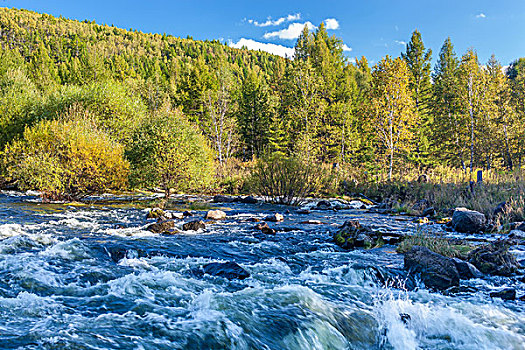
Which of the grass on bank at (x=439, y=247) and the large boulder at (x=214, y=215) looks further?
the large boulder at (x=214, y=215)

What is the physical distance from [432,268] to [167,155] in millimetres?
16076

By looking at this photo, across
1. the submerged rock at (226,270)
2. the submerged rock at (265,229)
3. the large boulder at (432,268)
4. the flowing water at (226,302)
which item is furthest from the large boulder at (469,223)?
the submerged rock at (226,270)

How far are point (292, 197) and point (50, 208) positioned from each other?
12.7 m

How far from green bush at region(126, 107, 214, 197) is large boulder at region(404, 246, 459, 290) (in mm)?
15053

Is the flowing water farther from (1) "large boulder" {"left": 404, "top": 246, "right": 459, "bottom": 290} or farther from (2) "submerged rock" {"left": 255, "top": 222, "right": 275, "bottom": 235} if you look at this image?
(2) "submerged rock" {"left": 255, "top": 222, "right": 275, "bottom": 235}

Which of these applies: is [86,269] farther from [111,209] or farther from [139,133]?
[139,133]

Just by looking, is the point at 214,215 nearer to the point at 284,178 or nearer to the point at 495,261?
the point at 284,178

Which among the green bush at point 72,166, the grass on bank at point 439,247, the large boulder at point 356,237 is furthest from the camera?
the green bush at point 72,166

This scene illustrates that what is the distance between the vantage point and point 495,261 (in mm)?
6809

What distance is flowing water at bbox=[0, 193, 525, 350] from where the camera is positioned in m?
4.07

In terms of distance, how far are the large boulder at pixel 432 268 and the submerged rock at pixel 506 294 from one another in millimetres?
617

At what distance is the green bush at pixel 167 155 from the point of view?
1962cm

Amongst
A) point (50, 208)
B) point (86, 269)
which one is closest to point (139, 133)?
point (50, 208)

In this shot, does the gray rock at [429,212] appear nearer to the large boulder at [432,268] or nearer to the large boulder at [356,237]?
A: the large boulder at [356,237]
